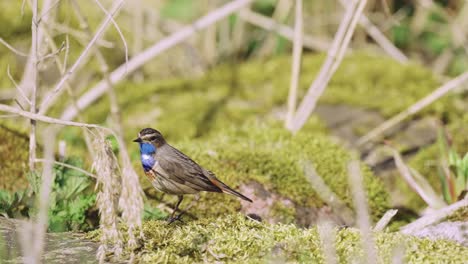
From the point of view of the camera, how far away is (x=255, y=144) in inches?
224

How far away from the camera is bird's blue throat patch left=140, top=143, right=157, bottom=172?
416cm

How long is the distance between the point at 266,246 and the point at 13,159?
2502mm

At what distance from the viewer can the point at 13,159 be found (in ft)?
16.6

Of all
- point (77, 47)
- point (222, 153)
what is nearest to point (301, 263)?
point (222, 153)

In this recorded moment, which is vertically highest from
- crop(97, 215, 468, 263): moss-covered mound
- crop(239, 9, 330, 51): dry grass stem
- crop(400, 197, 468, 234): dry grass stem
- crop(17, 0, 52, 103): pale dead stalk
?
crop(239, 9, 330, 51): dry grass stem

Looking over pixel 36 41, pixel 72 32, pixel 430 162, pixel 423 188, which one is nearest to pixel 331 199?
pixel 423 188

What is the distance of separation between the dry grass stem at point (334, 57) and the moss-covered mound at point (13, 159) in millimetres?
2154

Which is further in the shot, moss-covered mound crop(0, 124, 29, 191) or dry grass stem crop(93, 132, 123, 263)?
moss-covered mound crop(0, 124, 29, 191)

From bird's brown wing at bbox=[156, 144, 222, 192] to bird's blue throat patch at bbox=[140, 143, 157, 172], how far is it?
3cm

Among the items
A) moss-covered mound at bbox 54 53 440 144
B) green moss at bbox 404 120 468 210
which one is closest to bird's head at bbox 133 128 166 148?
green moss at bbox 404 120 468 210

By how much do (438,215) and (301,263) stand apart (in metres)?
1.66

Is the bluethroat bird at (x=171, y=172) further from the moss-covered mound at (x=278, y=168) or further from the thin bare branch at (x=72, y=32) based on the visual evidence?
the thin bare branch at (x=72, y=32)

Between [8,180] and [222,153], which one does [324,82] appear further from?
[8,180]

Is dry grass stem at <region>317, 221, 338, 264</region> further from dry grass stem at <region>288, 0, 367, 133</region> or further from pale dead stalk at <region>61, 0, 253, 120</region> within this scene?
pale dead stalk at <region>61, 0, 253, 120</region>
